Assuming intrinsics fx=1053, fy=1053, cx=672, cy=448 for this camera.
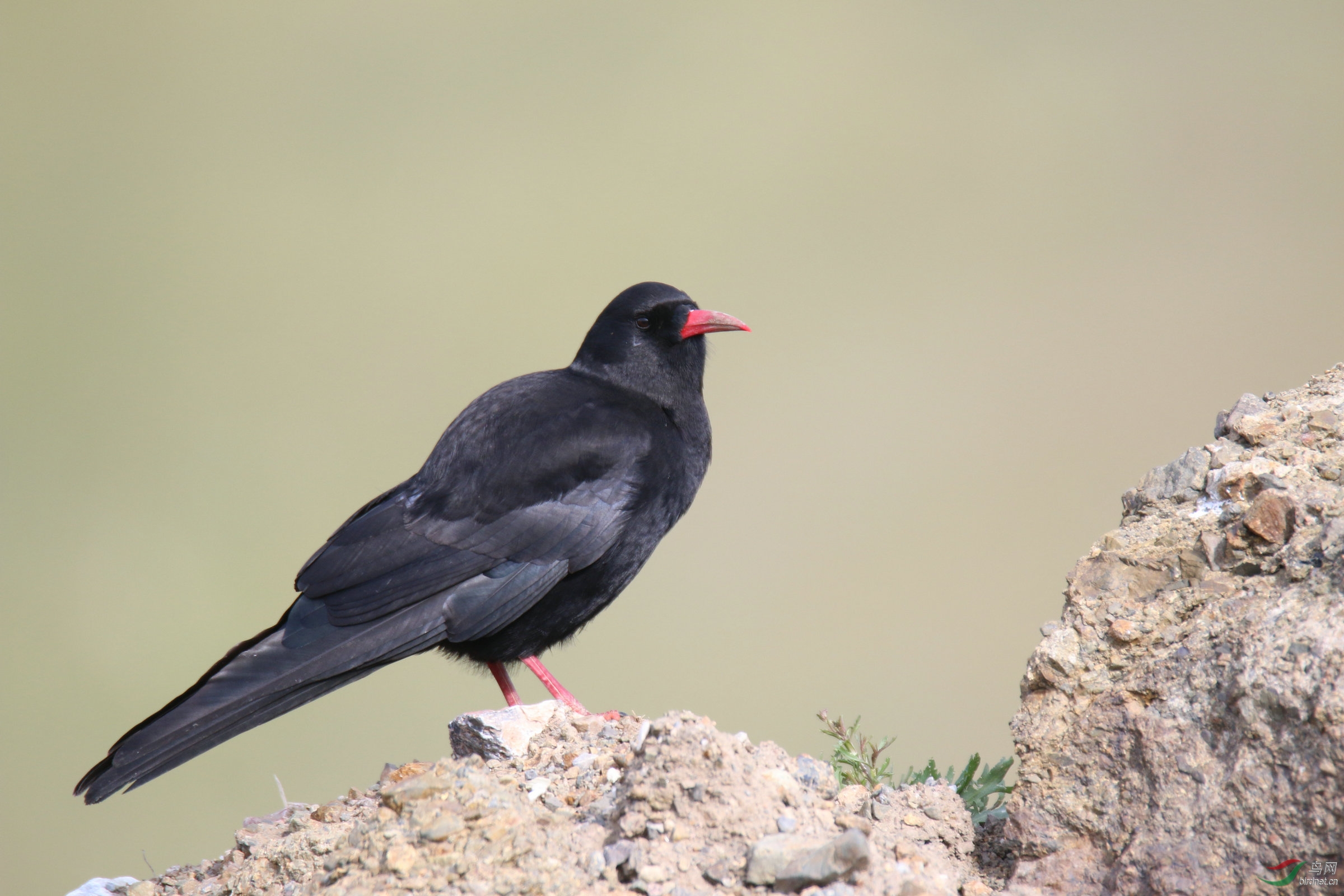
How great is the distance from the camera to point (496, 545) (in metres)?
4.43

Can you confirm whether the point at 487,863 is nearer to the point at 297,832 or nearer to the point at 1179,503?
the point at 297,832

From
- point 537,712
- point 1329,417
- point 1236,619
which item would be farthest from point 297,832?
point 1329,417

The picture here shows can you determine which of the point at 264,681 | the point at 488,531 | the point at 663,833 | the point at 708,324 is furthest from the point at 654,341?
the point at 663,833

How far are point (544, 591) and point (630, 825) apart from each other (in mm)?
2062

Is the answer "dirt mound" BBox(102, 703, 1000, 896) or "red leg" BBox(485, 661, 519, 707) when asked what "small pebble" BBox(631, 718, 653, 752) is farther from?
"red leg" BBox(485, 661, 519, 707)

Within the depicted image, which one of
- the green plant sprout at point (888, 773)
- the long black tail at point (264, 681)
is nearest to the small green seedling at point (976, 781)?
the green plant sprout at point (888, 773)

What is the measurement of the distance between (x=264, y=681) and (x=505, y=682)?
1249 mm

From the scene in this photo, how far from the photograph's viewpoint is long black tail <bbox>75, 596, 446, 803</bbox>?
11.7ft

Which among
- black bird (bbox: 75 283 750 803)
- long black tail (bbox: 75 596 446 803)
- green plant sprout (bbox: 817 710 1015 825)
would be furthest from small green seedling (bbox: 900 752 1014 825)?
long black tail (bbox: 75 596 446 803)

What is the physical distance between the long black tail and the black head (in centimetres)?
167

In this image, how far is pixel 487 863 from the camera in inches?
92.1

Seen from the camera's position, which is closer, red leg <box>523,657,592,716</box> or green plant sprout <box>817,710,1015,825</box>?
green plant sprout <box>817,710,1015,825</box>

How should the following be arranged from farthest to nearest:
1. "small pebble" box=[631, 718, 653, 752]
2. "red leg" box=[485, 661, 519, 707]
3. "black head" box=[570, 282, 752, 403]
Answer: "black head" box=[570, 282, 752, 403]
"red leg" box=[485, 661, 519, 707]
"small pebble" box=[631, 718, 653, 752]

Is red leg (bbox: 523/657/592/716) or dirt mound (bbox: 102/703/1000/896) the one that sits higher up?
red leg (bbox: 523/657/592/716)
